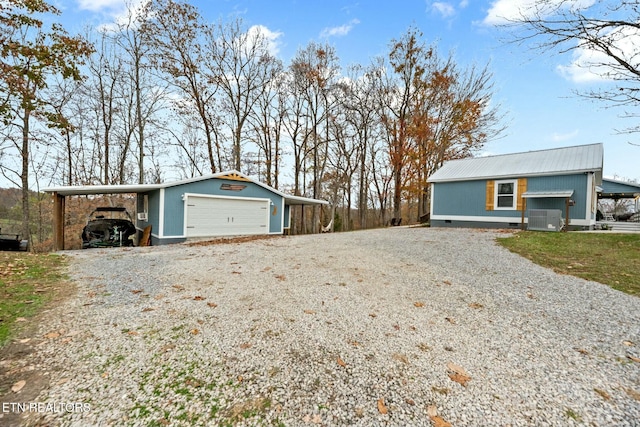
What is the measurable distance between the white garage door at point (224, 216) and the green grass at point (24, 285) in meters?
4.54

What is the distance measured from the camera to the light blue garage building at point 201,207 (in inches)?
386

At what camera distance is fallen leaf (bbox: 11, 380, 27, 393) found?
1.99 meters

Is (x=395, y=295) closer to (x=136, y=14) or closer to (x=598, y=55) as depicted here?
(x=598, y=55)

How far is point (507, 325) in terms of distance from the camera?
3.20m

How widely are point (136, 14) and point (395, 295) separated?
19.9 metres

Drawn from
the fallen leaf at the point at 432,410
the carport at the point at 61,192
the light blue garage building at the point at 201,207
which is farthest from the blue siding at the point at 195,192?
the fallen leaf at the point at 432,410

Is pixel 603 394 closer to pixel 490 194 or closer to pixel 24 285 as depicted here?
pixel 24 285

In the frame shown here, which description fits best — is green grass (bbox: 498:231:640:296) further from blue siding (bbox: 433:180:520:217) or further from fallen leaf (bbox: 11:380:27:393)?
fallen leaf (bbox: 11:380:27:393)

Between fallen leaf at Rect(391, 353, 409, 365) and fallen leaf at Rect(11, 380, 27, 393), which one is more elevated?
fallen leaf at Rect(391, 353, 409, 365)

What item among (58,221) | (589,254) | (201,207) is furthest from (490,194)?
(58,221)

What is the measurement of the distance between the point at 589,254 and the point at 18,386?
10478 mm

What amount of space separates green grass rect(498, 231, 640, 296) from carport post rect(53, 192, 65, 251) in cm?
1421

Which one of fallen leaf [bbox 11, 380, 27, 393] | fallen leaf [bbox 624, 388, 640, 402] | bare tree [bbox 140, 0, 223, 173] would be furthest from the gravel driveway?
bare tree [bbox 140, 0, 223, 173]

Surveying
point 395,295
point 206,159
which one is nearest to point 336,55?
point 206,159
